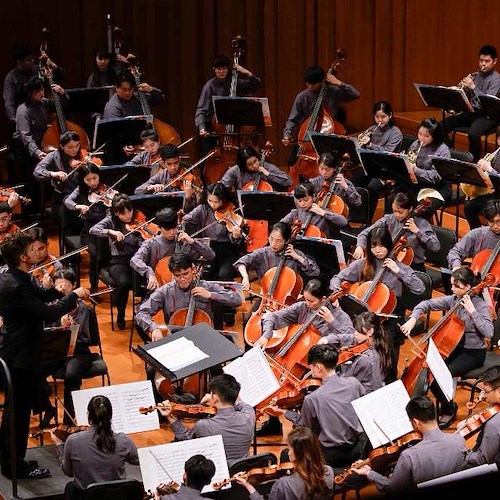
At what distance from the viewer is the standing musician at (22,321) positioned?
185 inches

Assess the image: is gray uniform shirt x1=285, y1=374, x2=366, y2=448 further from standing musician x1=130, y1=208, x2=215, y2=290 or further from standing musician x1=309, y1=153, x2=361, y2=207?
standing musician x1=309, y1=153, x2=361, y2=207

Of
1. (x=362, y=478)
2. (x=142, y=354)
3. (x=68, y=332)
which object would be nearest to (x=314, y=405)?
(x=362, y=478)

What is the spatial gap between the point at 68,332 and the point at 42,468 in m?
0.82

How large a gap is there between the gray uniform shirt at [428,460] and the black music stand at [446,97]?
4542 millimetres

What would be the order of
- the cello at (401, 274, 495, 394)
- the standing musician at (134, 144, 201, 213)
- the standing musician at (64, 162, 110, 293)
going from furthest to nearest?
the standing musician at (134, 144, 201, 213) < the standing musician at (64, 162, 110, 293) < the cello at (401, 274, 495, 394)

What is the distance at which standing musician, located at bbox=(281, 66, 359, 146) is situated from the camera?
941 cm

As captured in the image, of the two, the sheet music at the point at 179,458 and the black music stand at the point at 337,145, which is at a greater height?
the black music stand at the point at 337,145

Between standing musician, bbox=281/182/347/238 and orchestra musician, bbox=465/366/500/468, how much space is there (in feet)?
9.86

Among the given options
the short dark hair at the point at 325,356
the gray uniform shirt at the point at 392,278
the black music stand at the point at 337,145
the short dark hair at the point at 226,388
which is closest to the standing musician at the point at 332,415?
the short dark hair at the point at 325,356

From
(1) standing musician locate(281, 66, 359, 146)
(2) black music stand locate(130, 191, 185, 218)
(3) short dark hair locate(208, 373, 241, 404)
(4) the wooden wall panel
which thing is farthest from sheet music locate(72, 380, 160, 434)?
(4) the wooden wall panel

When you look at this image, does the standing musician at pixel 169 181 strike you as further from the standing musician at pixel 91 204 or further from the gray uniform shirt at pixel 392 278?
the gray uniform shirt at pixel 392 278

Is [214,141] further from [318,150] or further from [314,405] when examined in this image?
[314,405]

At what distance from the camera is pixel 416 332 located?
7.19 metres

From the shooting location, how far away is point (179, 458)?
4.06m
